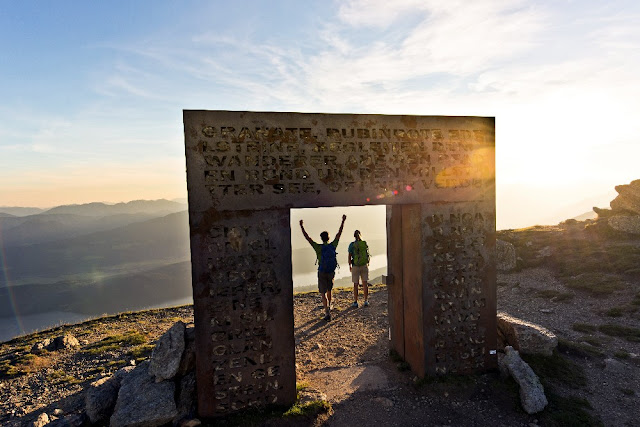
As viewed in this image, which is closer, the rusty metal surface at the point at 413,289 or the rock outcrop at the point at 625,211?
the rusty metal surface at the point at 413,289

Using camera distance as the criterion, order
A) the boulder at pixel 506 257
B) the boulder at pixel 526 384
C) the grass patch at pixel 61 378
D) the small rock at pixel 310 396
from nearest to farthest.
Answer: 1. the boulder at pixel 526 384
2. the small rock at pixel 310 396
3. the grass patch at pixel 61 378
4. the boulder at pixel 506 257

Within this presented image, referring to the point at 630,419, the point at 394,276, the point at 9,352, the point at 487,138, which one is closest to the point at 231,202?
the point at 394,276

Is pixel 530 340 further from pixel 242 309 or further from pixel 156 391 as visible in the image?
pixel 156 391

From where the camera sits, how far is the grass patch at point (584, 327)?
1011cm

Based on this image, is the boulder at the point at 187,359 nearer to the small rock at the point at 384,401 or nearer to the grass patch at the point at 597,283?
the small rock at the point at 384,401

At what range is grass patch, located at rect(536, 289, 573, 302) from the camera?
12930 millimetres

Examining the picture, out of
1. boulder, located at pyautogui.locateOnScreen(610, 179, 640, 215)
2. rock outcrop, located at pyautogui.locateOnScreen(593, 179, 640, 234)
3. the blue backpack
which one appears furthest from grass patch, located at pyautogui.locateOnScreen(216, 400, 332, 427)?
boulder, located at pyautogui.locateOnScreen(610, 179, 640, 215)

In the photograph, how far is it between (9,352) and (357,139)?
13048 millimetres

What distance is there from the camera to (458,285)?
701cm

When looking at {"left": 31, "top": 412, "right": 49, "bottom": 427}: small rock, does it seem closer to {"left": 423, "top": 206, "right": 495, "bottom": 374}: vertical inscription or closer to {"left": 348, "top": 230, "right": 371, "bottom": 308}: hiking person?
{"left": 423, "top": 206, "right": 495, "bottom": 374}: vertical inscription

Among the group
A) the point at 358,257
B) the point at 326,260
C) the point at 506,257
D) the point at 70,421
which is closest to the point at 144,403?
the point at 70,421

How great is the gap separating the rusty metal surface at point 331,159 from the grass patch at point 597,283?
984 centimetres

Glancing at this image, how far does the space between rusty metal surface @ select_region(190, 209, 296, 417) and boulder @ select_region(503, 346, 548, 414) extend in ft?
14.1

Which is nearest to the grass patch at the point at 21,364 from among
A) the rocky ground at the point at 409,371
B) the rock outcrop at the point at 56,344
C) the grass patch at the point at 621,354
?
the rocky ground at the point at 409,371
